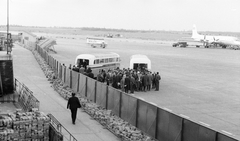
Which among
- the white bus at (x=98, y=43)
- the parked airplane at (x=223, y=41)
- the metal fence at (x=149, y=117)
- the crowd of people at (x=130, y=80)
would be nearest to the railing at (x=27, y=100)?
the metal fence at (x=149, y=117)

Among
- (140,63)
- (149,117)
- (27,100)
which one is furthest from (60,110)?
(140,63)

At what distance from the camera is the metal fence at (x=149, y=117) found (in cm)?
1222

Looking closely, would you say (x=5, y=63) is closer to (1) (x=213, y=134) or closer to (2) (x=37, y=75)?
(2) (x=37, y=75)

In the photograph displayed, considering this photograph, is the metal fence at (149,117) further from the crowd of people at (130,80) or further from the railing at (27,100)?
the railing at (27,100)

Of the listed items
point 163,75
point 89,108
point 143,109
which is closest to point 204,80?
point 163,75

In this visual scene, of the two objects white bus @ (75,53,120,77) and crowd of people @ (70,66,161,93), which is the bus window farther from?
crowd of people @ (70,66,161,93)

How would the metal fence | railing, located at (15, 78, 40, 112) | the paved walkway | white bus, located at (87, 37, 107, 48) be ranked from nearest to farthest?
the metal fence < the paved walkway < railing, located at (15, 78, 40, 112) < white bus, located at (87, 37, 107, 48)

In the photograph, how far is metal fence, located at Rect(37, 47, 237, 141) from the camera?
12219mm

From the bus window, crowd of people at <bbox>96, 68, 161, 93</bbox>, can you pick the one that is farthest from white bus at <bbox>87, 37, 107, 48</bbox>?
crowd of people at <bbox>96, 68, 161, 93</bbox>

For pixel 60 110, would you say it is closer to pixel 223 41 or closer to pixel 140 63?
pixel 140 63

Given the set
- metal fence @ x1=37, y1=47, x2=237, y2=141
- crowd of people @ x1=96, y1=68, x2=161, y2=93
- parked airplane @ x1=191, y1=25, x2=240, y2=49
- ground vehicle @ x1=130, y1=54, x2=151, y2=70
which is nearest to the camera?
metal fence @ x1=37, y1=47, x2=237, y2=141

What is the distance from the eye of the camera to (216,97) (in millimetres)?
25438

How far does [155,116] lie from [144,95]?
1064 centimetres

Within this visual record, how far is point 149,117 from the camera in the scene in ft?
49.2
